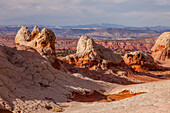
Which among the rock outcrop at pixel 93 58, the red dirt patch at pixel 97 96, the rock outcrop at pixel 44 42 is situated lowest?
the red dirt patch at pixel 97 96

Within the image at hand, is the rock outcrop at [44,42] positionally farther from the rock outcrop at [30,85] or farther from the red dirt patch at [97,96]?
the red dirt patch at [97,96]

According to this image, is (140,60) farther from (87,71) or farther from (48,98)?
(48,98)

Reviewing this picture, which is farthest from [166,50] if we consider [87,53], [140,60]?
[87,53]

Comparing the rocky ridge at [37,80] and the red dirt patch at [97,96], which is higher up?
the rocky ridge at [37,80]

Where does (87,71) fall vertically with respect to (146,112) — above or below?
below

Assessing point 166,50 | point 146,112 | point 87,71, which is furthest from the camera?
point 166,50

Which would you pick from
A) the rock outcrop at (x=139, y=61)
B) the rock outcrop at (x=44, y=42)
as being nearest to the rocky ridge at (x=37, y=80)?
the rock outcrop at (x=44, y=42)

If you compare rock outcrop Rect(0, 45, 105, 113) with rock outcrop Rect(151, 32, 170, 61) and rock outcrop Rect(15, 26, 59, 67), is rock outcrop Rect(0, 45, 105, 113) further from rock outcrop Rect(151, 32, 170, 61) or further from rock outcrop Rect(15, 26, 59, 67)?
rock outcrop Rect(151, 32, 170, 61)

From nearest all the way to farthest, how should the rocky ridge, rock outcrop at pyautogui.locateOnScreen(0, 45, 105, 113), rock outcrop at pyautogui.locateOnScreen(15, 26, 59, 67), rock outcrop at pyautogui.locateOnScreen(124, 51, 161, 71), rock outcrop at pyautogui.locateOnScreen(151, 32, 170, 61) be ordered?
1. rock outcrop at pyautogui.locateOnScreen(0, 45, 105, 113)
2. the rocky ridge
3. rock outcrop at pyautogui.locateOnScreen(15, 26, 59, 67)
4. rock outcrop at pyautogui.locateOnScreen(124, 51, 161, 71)
5. rock outcrop at pyautogui.locateOnScreen(151, 32, 170, 61)

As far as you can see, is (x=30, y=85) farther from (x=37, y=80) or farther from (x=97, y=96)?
(x=97, y=96)

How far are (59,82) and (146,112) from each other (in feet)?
27.0

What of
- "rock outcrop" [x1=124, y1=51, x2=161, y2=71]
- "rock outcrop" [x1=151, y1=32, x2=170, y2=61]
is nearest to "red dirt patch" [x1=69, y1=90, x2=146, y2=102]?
"rock outcrop" [x1=124, y1=51, x2=161, y2=71]

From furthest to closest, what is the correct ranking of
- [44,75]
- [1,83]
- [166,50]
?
[166,50]
[44,75]
[1,83]

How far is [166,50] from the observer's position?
139 feet
